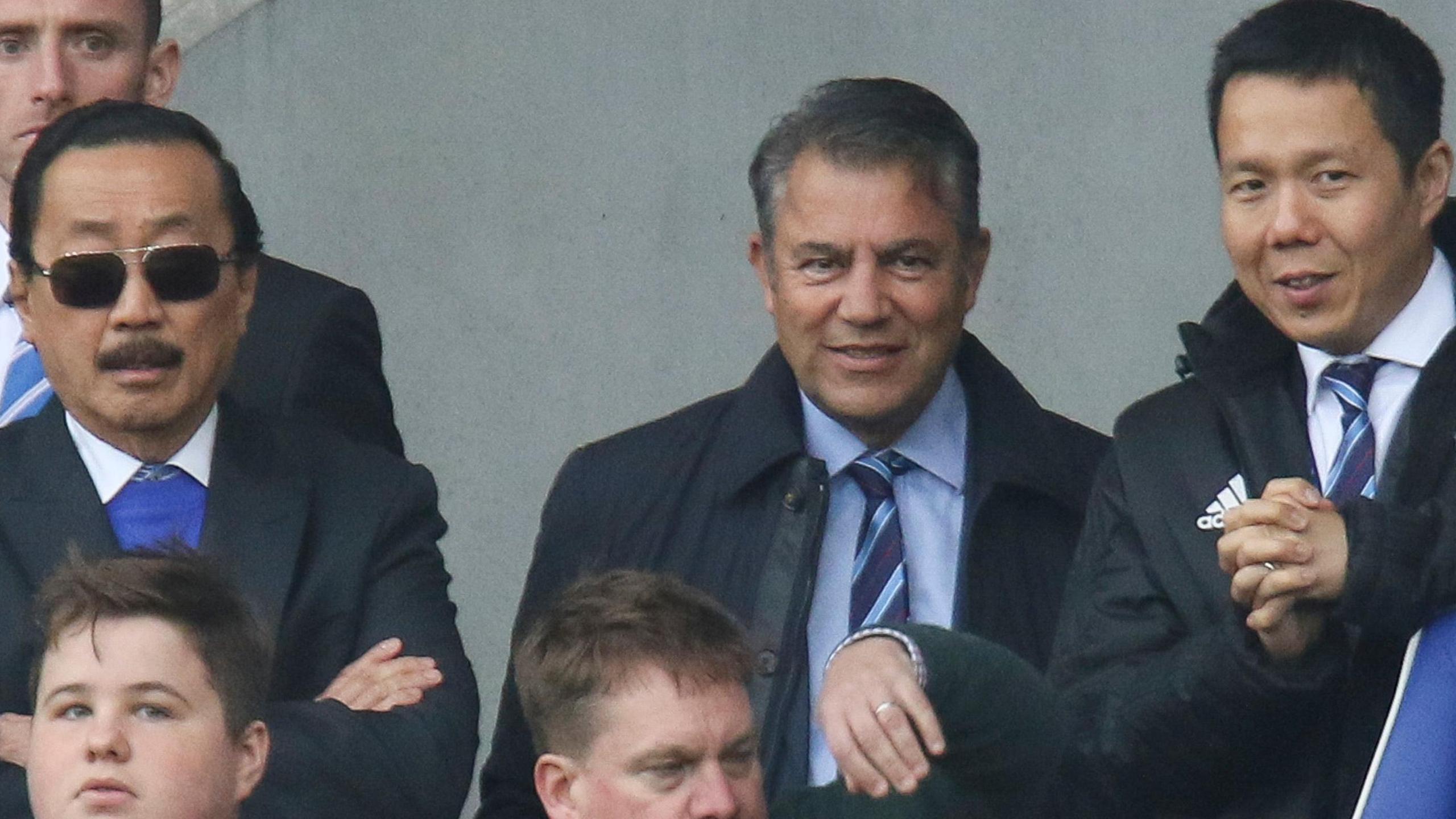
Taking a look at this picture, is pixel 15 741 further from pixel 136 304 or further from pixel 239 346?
pixel 239 346

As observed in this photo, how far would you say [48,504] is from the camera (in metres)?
4.21

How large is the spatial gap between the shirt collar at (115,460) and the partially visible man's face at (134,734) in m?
0.36

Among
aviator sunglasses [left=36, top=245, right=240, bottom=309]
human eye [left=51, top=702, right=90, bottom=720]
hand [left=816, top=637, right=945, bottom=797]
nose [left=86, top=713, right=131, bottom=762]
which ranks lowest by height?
nose [left=86, top=713, right=131, bottom=762]

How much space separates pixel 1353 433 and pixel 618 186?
7.93ft

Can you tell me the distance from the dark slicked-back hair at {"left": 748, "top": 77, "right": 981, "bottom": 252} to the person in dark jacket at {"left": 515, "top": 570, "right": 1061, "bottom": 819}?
70 cm

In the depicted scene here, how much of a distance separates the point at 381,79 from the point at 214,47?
33cm

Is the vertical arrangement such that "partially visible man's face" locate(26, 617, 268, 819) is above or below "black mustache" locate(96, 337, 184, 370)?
below

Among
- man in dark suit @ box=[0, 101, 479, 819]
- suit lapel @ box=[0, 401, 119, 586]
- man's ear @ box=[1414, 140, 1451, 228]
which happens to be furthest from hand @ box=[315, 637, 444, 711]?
man's ear @ box=[1414, 140, 1451, 228]

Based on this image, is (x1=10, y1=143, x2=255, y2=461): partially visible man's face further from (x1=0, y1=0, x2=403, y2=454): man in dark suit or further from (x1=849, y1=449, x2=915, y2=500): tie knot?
(x1=849, y1=449, x2=915, y2=500): tie knot

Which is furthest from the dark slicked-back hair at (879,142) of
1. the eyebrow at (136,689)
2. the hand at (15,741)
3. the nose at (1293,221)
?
the hand at (15,741)

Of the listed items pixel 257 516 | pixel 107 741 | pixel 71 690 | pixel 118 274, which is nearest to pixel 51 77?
pixel 118 274

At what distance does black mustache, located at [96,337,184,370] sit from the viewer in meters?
4.25

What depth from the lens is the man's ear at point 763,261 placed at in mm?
4559

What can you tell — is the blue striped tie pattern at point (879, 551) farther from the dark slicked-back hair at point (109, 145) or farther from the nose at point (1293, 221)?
the dark slicked-back hair at point (109, 145)
